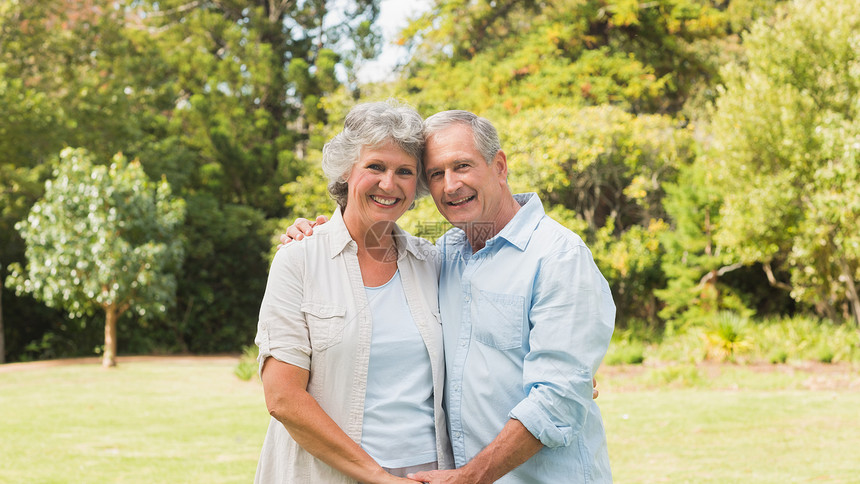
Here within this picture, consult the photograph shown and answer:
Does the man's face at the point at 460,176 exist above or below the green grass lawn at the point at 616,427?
above

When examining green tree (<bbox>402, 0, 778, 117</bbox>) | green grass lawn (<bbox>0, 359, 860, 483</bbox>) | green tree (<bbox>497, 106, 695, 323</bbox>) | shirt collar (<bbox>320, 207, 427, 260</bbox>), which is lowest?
green grass lawn (<bbox>0, 359, 860, 483</bbox>)

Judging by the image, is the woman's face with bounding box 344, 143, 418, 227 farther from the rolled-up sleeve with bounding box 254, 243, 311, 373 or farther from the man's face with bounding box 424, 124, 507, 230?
the rolled-up sleeve with bounding box 254, 243, 311, 373

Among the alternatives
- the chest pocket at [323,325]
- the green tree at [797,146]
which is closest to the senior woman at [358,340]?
the chest pocket at [323,325]

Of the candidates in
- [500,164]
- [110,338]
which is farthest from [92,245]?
[500,164]

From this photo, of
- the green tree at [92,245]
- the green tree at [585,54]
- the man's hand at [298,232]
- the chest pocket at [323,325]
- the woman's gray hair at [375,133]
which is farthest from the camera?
the green tree at [585,54]

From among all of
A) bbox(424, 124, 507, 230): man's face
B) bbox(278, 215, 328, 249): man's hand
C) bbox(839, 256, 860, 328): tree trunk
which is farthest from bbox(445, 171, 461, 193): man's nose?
bbox(839, 256, 860, 328): tree trunk

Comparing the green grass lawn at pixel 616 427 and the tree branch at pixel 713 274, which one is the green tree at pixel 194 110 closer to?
the green grass lawn at pixel 616 427

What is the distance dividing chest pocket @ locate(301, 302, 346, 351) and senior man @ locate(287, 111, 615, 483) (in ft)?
1.19

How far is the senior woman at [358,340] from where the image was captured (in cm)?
206

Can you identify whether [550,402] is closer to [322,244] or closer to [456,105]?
[322,244]

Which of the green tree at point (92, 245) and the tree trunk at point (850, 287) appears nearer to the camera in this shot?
the tree trunk at point (850, 287)

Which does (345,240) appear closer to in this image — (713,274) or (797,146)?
(797,146)

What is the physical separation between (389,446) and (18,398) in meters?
10.2

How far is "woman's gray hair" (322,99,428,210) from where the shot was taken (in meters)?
2.25
